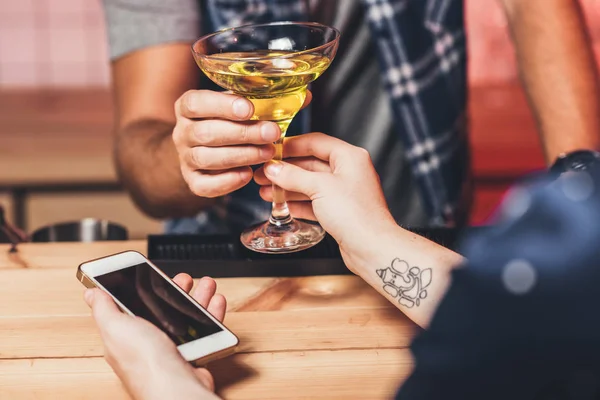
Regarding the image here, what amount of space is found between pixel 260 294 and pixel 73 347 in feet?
0.85

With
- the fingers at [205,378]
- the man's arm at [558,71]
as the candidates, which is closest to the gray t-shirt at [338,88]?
the man's arm at [558,71]

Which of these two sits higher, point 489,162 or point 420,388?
point 420,388

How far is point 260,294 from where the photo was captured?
0.99m

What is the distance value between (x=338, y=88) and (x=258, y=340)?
0.86m

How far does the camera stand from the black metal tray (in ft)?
3.35

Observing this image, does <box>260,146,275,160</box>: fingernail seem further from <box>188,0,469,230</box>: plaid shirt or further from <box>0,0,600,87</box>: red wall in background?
<box>0,0,600,87</box>: red wall in background

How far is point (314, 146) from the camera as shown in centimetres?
95

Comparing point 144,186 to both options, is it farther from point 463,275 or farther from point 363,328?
point 463,275

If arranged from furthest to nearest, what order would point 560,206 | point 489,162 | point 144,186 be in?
point 489,162, point 144,186, point 560,206

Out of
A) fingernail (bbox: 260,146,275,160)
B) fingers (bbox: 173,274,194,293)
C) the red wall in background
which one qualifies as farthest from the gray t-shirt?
the red wall in background

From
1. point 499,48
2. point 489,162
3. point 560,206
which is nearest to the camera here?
point 560,206

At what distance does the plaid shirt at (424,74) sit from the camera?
1520 mm

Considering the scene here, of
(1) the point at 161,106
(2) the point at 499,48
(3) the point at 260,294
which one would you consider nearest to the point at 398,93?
(1) the point at 161,106

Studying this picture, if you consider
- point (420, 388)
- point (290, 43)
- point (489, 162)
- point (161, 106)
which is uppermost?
point (290, 43)
